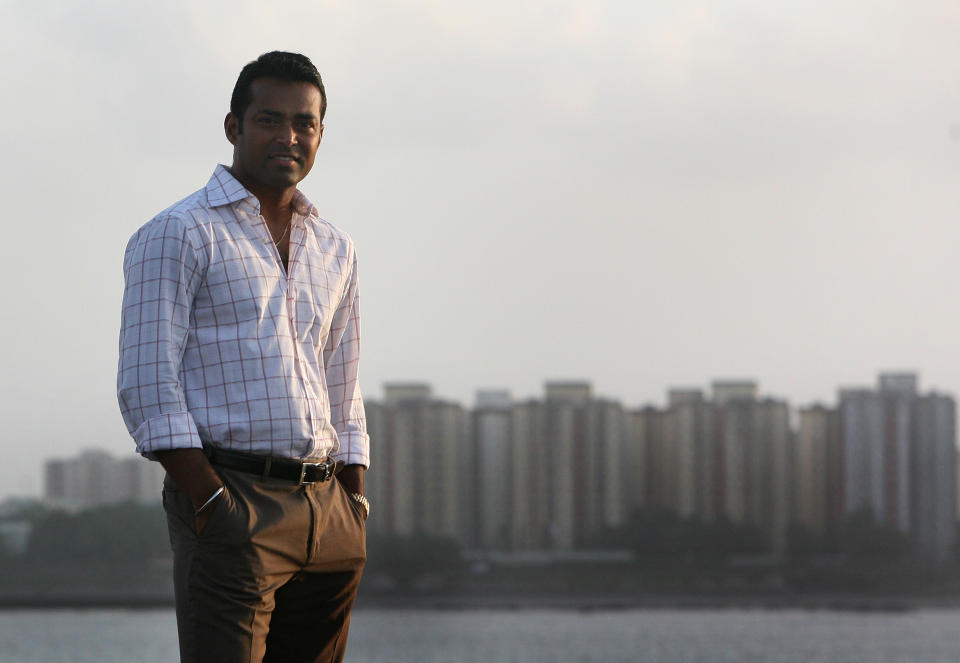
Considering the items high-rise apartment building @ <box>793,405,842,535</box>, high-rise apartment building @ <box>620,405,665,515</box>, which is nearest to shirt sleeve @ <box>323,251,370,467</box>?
high-rise apartment building @ <box>620,405,665,515</box>

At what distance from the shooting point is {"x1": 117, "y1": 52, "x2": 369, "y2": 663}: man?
123 cm

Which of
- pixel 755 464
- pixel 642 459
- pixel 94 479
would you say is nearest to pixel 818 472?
pixel 755 464

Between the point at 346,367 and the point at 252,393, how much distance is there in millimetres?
198

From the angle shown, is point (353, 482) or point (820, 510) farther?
point (820, 510)

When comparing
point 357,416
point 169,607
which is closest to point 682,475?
point 169,607

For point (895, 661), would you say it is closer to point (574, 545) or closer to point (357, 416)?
point (574, 545)

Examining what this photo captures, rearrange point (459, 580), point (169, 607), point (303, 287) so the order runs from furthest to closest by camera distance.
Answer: point (169, 607), point (459, 580), point (303, 287)

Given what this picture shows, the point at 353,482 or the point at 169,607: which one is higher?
the point at 353,482

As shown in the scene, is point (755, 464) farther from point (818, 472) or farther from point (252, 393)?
point (252, 393)

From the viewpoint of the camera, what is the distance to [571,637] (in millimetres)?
34125

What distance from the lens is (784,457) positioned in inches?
1523

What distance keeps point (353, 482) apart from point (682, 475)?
124 ft

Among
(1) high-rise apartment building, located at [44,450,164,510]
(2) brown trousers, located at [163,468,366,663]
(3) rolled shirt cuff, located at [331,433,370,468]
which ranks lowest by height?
(1) high-rise apartment building, located at [44,450,164,510]

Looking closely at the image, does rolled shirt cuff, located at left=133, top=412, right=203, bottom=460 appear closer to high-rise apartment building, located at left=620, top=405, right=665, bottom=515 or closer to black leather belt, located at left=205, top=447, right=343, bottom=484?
black leather belt, located at left=205, top=447, right=343, bottom=484
